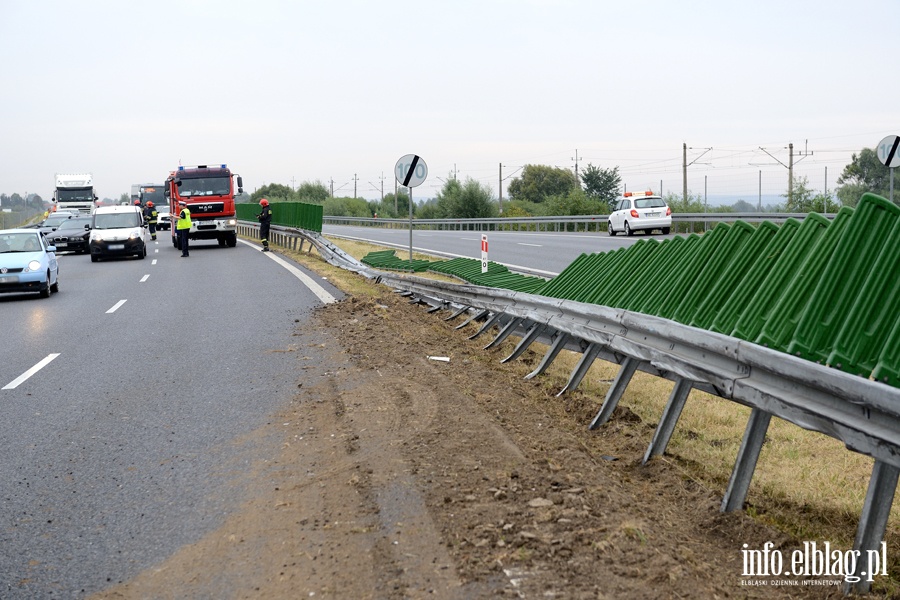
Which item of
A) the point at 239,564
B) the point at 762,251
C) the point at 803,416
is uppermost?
the point at 762,251

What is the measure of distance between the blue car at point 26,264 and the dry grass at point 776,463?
1357 cm

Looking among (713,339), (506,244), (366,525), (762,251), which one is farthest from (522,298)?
(506,244)

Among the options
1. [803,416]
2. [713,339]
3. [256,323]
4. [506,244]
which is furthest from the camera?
[506,244]

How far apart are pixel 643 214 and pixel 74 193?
36.5 m

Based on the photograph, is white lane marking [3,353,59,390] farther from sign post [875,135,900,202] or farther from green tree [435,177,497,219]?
green tree [435,177,497,219]

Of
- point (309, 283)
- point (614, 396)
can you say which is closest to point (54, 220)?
point (309, 283)

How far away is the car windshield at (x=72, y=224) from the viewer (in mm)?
39562

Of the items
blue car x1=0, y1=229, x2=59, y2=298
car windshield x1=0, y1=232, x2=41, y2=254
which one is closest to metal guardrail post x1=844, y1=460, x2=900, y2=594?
blue car x1=0, y1=229, x2=59, y2=298

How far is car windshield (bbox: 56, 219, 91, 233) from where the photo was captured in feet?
130

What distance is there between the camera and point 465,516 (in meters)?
4.75

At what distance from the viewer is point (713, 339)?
17.6 feet

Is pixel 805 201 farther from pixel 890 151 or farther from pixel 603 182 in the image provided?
pixel 603 182

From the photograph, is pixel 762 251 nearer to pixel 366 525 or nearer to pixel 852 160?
pixel 366 525

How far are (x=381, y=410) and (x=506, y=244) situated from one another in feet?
78.2
